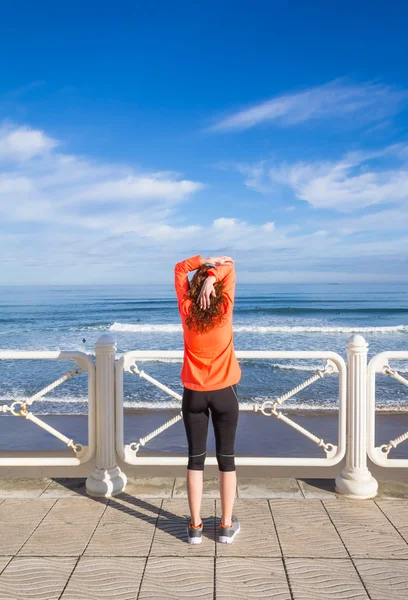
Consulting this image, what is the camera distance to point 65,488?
3.69 metres

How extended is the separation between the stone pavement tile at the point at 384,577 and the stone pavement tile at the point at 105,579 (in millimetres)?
1225

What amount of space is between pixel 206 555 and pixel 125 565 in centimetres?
47

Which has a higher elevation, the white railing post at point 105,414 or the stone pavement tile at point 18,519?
the white railing post at point 105,414

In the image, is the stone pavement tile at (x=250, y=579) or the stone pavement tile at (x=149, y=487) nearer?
the stone pavement tile at (x=250, y=579)

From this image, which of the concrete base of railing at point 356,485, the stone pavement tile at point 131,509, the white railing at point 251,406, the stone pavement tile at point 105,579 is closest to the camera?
the stone pavement tile at point 105,579

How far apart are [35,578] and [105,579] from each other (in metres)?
0.38

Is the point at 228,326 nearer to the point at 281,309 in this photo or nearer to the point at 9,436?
the point at 9,436

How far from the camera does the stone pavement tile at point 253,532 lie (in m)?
2.72

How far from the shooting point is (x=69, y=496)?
3.53 metres

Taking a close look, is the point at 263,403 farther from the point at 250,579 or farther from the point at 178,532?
the point at 250,579

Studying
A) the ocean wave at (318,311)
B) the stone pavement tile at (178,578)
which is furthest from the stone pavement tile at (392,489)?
the ocean wave at (318,311)

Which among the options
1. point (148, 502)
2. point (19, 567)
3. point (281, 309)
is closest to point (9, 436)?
point (148, 502)

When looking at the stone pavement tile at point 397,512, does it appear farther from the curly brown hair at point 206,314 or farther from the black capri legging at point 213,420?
the curly brown hair at point 206,314

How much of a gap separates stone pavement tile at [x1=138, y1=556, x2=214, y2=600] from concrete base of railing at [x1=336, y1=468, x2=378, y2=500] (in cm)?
138
